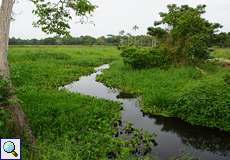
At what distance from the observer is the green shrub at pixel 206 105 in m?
16.3

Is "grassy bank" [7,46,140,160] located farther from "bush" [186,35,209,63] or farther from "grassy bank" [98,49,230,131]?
"bush" [186,35,209,63]

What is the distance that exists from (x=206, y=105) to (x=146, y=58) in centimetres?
1559

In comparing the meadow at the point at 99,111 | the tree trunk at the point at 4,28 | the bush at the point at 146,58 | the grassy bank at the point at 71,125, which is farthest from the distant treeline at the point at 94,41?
the tree trunk at the point at 4,28

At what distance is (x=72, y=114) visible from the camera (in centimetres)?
1548

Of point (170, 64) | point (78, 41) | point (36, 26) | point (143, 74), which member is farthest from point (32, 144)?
point (78, 41)

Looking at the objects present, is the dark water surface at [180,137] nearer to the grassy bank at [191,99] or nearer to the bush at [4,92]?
the grassy bank at [191,99]

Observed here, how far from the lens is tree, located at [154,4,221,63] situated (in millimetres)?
32062

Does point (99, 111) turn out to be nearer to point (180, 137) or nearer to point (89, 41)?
point (180, 137)

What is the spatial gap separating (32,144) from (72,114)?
3904mm

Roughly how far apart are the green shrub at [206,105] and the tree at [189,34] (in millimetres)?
14234

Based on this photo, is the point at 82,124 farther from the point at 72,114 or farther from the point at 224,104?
the point at 224,104

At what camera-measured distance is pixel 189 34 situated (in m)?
33.0

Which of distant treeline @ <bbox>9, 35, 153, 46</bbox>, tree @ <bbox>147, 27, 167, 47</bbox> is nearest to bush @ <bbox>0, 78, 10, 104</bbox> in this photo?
tree @ <bbox>147, 27, 167, 47</bbox>

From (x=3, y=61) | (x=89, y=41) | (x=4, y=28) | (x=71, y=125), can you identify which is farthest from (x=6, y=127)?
(x=89, y=41)
